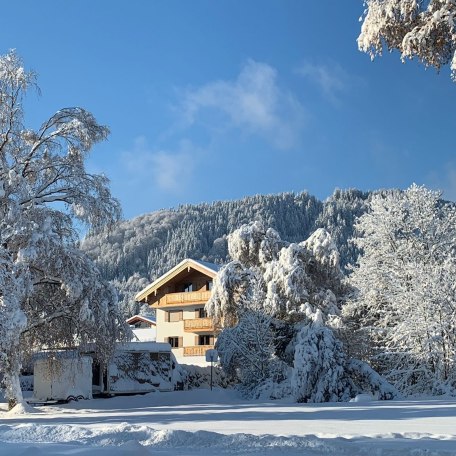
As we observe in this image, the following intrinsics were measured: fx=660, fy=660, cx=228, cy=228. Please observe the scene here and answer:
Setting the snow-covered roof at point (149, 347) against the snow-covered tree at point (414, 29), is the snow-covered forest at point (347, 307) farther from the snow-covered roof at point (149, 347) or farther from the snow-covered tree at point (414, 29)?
the snow-covered tree at point (414, 29)

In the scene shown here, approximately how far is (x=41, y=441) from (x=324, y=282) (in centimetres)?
2555

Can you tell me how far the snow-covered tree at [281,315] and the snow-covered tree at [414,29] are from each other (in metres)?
16.6

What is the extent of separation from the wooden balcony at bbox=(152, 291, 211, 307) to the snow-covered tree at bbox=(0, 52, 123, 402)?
22.8m

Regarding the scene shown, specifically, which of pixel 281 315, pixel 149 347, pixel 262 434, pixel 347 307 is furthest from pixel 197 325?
pixel 262 434

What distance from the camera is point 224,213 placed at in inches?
6038

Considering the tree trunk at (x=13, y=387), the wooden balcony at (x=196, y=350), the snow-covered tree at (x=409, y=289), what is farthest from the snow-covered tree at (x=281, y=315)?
the wooden balcony at (x=196, y=350)

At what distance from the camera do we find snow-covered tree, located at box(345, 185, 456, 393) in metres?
28.0

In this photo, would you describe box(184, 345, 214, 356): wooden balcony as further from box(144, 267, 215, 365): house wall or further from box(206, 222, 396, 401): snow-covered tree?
box(206, 222, 396, 401): snow-covered tree

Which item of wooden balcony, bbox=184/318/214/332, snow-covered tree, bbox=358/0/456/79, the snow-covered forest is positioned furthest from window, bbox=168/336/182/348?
snow-covered tree, bbox=358/0/456/79

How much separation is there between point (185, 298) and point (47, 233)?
26.7 m

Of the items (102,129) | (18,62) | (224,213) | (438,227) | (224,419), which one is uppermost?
(224,213)

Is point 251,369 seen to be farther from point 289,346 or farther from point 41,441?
point 41,441

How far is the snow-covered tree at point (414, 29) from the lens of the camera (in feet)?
35.2

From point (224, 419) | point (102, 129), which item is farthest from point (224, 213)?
point (224, 419)
